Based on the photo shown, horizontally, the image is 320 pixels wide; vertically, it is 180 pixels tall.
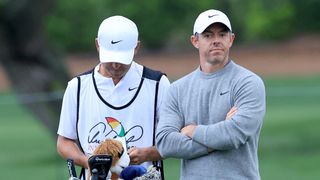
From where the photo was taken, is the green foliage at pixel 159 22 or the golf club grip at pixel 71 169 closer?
the golf club grip at pixel 71 169

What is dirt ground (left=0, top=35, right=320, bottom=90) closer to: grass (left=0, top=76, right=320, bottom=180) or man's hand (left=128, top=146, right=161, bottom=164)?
grass (left=0, top=76, right=320, bottom=180)

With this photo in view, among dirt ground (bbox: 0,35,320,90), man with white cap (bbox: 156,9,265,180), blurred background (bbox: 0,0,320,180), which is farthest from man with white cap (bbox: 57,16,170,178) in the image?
dirt ground (bbox: 0,35,320,90)

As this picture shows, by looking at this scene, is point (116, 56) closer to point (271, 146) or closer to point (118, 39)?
point (118, 39)

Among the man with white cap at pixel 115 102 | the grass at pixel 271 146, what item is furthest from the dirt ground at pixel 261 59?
the man with white cap at pixel 115 102

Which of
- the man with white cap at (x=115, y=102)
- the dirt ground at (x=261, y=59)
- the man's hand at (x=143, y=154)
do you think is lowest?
the man's hand at (x=143, y=154)

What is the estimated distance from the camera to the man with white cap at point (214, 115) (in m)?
6.04

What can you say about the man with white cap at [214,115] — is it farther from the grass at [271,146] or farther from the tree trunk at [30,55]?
the tree trunk at [30,55]

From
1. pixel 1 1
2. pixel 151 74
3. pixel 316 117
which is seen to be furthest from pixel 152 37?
pixel 151 74

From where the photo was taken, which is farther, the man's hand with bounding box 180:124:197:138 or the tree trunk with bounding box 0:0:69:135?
the tree trunk with bounding box 0:0:69:135

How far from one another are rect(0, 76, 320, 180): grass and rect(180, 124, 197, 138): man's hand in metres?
10.4

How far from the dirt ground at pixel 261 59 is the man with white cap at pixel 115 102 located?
1827 inches

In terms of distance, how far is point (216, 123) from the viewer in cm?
→ 608

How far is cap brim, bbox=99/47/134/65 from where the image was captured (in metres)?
6.18

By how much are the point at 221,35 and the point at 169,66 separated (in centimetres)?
5170
